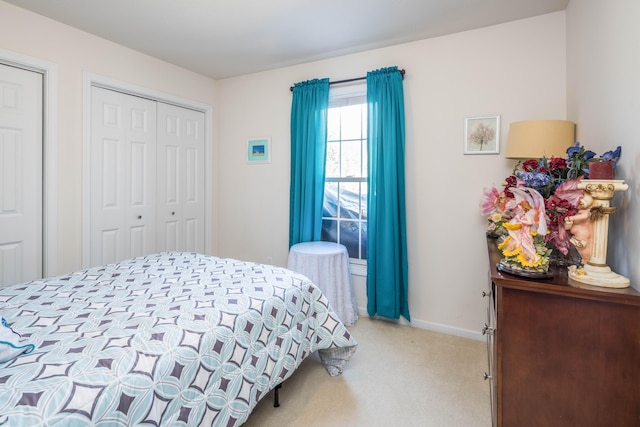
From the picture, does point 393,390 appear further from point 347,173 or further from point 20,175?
point 20,175

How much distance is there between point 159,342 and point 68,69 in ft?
8.52

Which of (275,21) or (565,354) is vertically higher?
(275,21)

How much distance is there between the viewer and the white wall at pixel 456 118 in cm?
239

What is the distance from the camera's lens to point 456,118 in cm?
266

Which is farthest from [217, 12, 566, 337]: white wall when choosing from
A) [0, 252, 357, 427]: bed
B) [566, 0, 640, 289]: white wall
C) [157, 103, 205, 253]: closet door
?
[157, 103, 205, 253]: closet door

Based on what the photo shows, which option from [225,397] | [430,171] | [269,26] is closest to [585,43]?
[430,171]

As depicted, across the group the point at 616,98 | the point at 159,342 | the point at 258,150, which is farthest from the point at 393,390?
the point at 258,150

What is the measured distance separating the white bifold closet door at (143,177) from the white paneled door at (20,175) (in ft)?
1.21

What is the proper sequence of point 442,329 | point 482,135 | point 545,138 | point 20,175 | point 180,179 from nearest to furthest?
point 545,138 < point 20,175 < point 482,135 < point 442,329 < point 180,179

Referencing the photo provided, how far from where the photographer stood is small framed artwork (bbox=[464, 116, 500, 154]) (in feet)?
8.23

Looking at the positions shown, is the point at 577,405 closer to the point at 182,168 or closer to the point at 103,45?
the point at 182,168

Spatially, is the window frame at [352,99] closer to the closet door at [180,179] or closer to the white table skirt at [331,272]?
the white table skirt at [331,272]

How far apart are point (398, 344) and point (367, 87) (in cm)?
220

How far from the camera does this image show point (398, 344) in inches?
101
